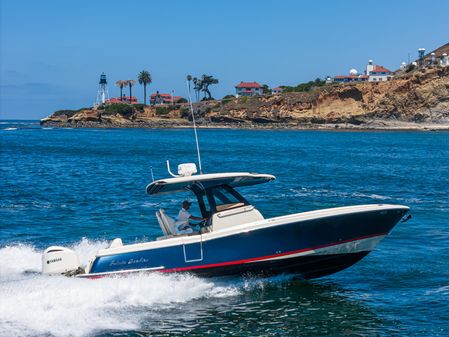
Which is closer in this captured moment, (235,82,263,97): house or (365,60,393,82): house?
(365,60,393,82): house

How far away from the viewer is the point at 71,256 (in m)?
12.7

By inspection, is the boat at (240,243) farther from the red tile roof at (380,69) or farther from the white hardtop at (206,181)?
the red tile roof at (380,69)

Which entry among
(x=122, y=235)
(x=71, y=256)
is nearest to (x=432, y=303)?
(x=71, y=256)

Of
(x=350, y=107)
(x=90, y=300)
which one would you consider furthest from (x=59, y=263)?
(x=350, y=107)

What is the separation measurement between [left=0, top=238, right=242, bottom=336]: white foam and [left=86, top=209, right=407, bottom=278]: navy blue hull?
29cm

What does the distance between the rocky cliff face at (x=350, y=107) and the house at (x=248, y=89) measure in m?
33.0

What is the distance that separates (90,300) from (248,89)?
160 metres

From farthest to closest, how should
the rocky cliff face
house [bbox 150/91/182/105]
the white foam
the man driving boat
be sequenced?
house [bbox 150/91/182/105] < the rocky cliff face < the man driving boat < the white foam

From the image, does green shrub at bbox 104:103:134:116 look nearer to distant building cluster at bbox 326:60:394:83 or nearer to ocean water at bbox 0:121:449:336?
distant building cluster at bbox 326:60:394:83

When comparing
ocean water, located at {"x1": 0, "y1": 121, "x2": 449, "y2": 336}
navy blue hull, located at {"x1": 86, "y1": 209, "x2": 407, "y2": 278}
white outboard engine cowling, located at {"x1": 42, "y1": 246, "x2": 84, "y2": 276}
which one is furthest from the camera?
white outboard engine cowling, located at {"x1": 42, "y1": 246, "x2": 84, "y2": 276}

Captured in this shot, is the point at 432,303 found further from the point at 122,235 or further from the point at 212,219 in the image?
the point at 122,235

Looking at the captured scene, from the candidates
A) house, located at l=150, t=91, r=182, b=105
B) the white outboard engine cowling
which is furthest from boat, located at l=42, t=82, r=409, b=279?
house, located at l=150, t=91, r=182, b=105

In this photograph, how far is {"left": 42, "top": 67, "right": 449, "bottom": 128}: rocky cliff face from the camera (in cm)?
11038

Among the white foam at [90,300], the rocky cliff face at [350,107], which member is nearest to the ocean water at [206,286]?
the white foam at [90,300]
